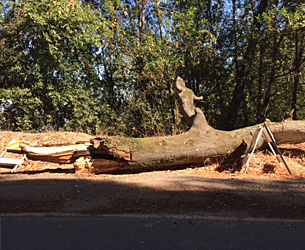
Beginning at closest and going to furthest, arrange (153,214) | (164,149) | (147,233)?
(147,233) → (153,214) → (164,149)

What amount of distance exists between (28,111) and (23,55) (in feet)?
9.10

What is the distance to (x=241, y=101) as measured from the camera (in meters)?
15.4

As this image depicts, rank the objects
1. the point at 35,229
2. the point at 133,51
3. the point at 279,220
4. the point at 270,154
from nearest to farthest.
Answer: the point at 35,229 → the point at 279,220 → the point at 270,154 → the point at 133,51

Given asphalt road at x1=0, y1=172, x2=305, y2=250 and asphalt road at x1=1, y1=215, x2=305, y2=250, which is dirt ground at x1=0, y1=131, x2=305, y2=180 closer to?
asphalt road at x1=0, y1=172, x2=305, y2=250

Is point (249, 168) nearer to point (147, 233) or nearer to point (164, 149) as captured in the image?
point (164, 149)

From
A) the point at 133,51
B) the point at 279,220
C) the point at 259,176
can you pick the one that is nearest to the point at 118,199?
the point at 279,220

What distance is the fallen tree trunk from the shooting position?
797 cm

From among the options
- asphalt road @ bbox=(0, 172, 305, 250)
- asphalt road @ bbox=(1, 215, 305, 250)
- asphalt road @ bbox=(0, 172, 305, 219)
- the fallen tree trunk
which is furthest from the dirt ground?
asphalt road @ bbox=(1, 215, 305, 250)

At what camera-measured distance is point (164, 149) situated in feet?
27.5

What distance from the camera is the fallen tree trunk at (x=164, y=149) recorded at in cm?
797

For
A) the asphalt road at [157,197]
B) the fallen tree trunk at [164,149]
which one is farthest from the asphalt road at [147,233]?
the fallen tree trunk at [164,149]

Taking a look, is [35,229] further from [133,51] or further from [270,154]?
[133,51]

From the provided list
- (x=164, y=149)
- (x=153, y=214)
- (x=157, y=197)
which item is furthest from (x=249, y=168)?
(x=153, y=214)

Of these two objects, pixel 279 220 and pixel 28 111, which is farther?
pixel 28 111
